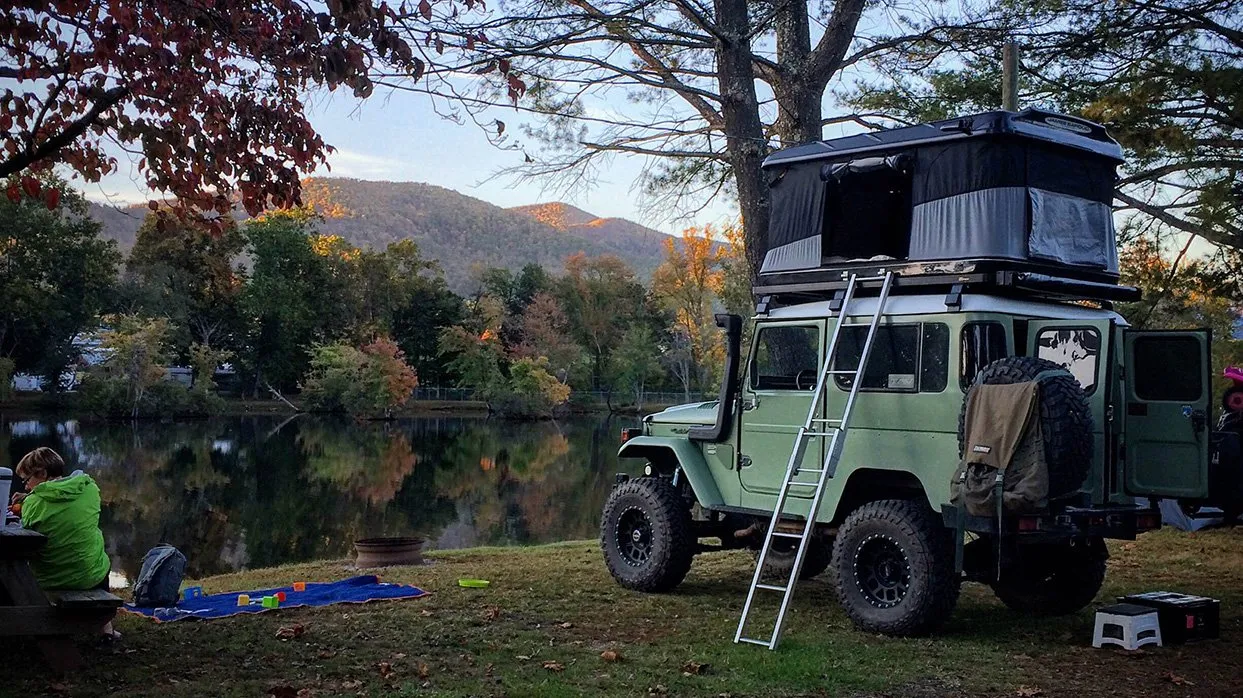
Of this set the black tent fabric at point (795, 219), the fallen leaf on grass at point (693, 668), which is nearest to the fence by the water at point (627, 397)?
the black tent fabric at point (795, 219)

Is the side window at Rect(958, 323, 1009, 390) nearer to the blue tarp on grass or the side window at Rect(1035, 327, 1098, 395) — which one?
the side window at Rect(1035, 327, 1098, 395)

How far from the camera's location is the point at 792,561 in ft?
36.7

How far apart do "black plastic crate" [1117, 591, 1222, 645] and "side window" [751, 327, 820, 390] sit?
2.76 meters

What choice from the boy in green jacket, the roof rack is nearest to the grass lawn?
the boy in green jacket

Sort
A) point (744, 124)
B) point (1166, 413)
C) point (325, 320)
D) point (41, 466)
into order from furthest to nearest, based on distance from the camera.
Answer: point (325, 320), point (744, 124), point (1166, 413), point (41, 466)

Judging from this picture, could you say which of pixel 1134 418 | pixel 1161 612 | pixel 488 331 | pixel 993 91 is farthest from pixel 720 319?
pixel 488 331

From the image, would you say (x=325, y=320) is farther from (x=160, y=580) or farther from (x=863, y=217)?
(x=863, y=217)

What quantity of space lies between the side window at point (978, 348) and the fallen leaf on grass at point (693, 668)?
2.60m

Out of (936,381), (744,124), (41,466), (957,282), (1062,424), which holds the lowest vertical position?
(41,466)

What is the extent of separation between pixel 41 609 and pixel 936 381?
5745mm

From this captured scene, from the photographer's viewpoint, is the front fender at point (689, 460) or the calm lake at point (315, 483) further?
the calm lake at point (315, 483)

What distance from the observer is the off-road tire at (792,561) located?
426 inches

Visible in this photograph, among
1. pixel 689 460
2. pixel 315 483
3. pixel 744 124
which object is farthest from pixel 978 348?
pixel 315 483

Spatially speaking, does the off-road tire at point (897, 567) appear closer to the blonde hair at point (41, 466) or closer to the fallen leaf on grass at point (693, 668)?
the fallen leaf on grass at point (693, 668)
